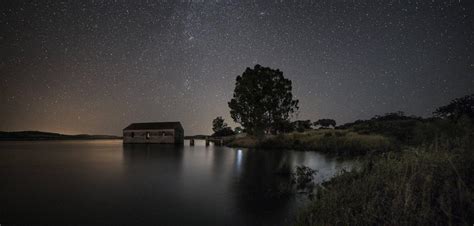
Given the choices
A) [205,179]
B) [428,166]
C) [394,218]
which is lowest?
[205,179]

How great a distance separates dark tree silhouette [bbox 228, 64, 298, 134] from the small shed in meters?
16.3

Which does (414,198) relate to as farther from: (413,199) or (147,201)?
(147,201)

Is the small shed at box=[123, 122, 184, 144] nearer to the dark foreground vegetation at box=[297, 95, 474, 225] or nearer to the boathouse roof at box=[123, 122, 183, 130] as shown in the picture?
the boathouse roof at box=[123, 122, 183, 130]

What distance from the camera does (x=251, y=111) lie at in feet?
172

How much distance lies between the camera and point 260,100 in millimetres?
52438

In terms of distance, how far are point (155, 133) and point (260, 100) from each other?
2713 cm

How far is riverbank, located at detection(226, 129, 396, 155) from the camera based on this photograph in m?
29.7

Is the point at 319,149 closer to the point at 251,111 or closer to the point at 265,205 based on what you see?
the point at 251,111

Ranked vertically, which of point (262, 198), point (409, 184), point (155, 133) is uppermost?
point (155, 133)

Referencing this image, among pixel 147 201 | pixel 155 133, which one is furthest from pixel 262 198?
pixel 155 133

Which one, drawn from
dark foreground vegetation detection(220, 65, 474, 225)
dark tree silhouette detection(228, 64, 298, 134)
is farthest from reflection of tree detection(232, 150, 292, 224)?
dark tree silhouette detection(228, 64, 298, 134)

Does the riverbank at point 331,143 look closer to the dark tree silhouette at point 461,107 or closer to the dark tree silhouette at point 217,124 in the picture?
the dark tree silhouette at point 461,107

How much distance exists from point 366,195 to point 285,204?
12.8ft

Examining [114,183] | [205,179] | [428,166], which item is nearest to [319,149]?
[205,179]
